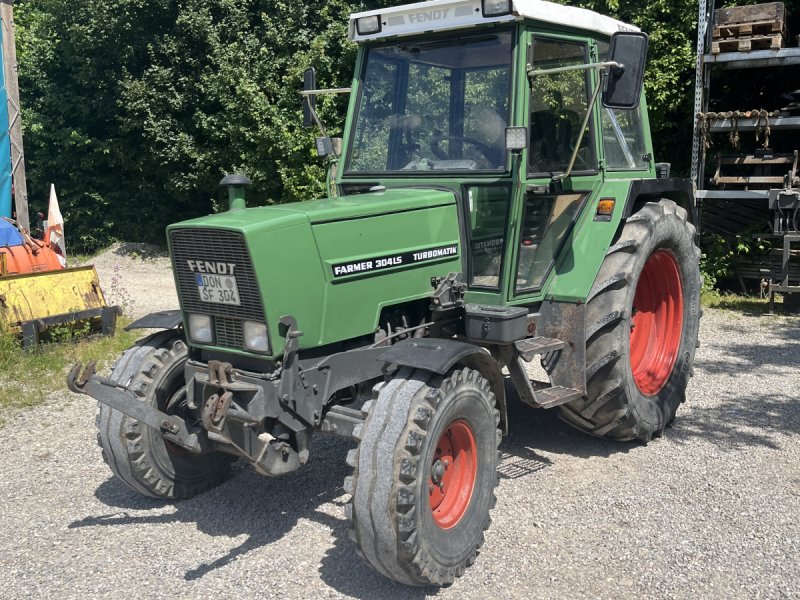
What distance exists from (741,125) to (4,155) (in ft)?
30.5

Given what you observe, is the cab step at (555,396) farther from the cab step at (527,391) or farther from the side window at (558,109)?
the side window at (558,109)

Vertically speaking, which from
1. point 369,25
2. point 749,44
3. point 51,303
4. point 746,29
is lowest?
point 51,303

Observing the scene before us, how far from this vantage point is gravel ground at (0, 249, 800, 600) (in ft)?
11.7

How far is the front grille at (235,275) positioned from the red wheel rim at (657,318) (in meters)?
3.03

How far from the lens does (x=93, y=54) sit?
624 inches

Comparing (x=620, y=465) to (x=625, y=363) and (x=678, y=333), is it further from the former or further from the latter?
(x=678, y=333)

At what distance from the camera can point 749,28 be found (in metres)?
9.72

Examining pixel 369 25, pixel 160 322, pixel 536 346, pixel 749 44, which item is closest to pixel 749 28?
pixel 749 44

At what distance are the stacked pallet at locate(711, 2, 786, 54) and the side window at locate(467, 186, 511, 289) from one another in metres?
6.96

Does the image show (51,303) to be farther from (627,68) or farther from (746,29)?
(746,29)

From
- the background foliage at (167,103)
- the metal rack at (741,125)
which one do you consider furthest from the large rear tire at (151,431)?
the background foliage at (167,103)

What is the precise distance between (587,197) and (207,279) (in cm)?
245

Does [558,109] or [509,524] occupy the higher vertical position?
[558,109]

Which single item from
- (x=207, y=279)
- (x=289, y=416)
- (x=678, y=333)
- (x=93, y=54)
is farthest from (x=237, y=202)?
(x=93, y=54)
